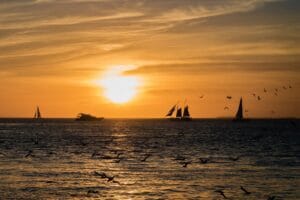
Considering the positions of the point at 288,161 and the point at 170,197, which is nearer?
the point at 170,197

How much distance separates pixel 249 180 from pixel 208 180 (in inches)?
128

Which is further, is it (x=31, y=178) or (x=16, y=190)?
(x=31, y=178)

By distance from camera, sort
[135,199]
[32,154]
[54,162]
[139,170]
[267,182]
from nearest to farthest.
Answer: [135,199] < [267,182] < [139,170] < [54,162] < [32,154]

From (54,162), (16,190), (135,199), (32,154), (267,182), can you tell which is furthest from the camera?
(32,154)

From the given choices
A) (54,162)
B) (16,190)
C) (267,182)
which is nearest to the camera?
(16,190)

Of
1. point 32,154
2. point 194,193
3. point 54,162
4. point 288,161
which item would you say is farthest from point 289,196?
point 32,154

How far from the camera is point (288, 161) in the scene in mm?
64562

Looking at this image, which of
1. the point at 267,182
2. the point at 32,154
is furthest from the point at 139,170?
the point at 32,154

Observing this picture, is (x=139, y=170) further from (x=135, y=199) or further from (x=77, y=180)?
(x=135, y=199)

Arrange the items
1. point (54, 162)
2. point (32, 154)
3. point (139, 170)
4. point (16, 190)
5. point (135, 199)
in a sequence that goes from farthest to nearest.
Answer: point (32, 154) → point (54, 162) → point (139, 170) → point (16, 190) → point (135, 199)

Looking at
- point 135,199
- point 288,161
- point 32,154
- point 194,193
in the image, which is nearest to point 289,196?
point 194,193

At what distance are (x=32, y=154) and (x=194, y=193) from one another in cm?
3875

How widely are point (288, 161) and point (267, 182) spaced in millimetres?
20426

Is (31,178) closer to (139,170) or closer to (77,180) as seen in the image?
(77,180)
